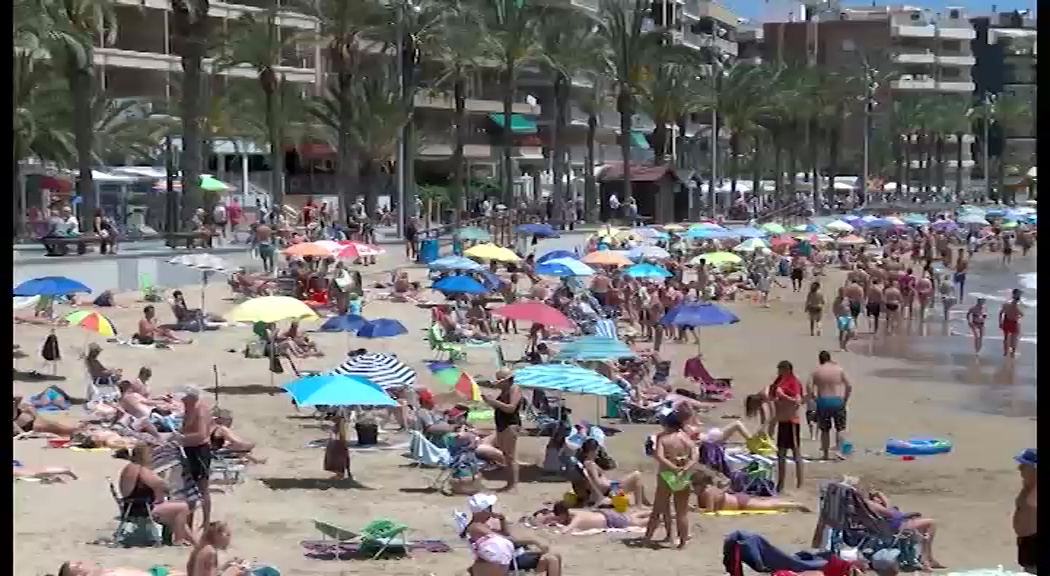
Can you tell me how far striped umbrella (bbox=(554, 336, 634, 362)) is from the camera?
51.4ft

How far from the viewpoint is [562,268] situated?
26266 millimetres

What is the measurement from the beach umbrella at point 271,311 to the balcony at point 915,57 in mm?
98075

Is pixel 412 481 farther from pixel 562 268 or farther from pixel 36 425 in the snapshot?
pixel 562 268

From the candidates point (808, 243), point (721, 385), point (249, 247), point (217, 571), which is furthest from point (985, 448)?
point (808, 243)

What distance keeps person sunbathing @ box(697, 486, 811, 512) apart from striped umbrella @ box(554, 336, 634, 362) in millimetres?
3678

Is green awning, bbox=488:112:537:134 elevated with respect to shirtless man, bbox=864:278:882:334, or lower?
elevated

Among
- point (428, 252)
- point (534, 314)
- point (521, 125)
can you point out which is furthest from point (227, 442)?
point (521, 125)

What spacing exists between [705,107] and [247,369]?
51349mm

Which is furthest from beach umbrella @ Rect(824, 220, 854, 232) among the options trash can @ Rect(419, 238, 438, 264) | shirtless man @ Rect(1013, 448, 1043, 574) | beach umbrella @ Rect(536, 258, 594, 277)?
shirtless man @ Rect(1013, 448, 1043, 574)

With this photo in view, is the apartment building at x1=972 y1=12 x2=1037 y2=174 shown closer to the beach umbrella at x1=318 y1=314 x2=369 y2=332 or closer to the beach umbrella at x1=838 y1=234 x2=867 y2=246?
the beach umbrella at x1=838 y1=234 x2=867 y2=246

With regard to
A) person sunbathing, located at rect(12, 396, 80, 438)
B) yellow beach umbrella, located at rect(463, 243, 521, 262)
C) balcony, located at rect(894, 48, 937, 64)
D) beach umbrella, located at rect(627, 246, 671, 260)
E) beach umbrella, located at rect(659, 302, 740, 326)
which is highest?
balcony, located at rect(894, 48, 937, 64)

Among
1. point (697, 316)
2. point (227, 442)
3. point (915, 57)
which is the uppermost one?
point (915, 57)

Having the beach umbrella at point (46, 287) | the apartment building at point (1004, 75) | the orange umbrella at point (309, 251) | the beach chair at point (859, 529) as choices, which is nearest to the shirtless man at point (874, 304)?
the orange umbrella at point (309, 251)

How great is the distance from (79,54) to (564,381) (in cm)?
2057
